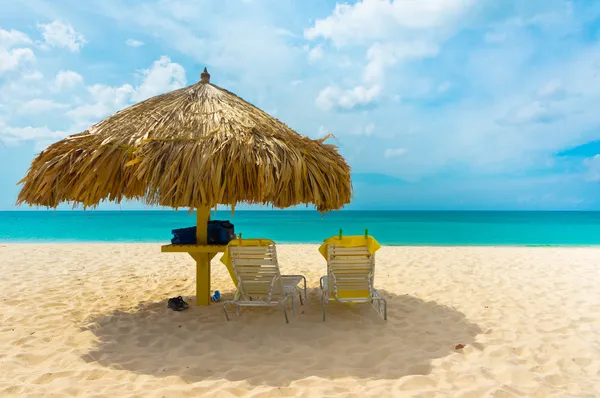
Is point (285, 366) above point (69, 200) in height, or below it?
below

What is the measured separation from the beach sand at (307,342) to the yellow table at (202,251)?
21 cm

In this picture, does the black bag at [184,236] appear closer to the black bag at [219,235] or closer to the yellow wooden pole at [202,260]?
the yellow wooden pole at [202,260]

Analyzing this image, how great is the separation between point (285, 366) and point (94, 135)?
305 centimetres

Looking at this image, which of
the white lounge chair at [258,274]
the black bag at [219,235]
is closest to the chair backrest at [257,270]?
the white lounge chair at [258,274]

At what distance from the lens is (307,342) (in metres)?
3.50

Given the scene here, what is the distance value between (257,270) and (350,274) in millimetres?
969

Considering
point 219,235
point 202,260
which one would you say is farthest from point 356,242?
point 202,260

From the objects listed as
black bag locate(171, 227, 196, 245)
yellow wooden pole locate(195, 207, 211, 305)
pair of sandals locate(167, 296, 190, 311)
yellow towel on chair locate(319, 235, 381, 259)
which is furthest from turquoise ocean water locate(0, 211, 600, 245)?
yellow towel on chair locate(319, 235, 381, 259)

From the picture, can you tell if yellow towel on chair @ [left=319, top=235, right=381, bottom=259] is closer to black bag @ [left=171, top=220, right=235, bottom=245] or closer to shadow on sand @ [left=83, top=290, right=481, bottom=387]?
shadow on sand @ [left=83, top=290, right=481, bottom=387]

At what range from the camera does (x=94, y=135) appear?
4191 millimetres

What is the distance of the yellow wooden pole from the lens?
4.50m

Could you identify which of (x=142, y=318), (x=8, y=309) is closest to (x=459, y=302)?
(x=142, y=318)

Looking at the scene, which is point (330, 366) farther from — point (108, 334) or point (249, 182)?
point (108, 334)

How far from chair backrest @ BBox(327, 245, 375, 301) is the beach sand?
0.85 ft
